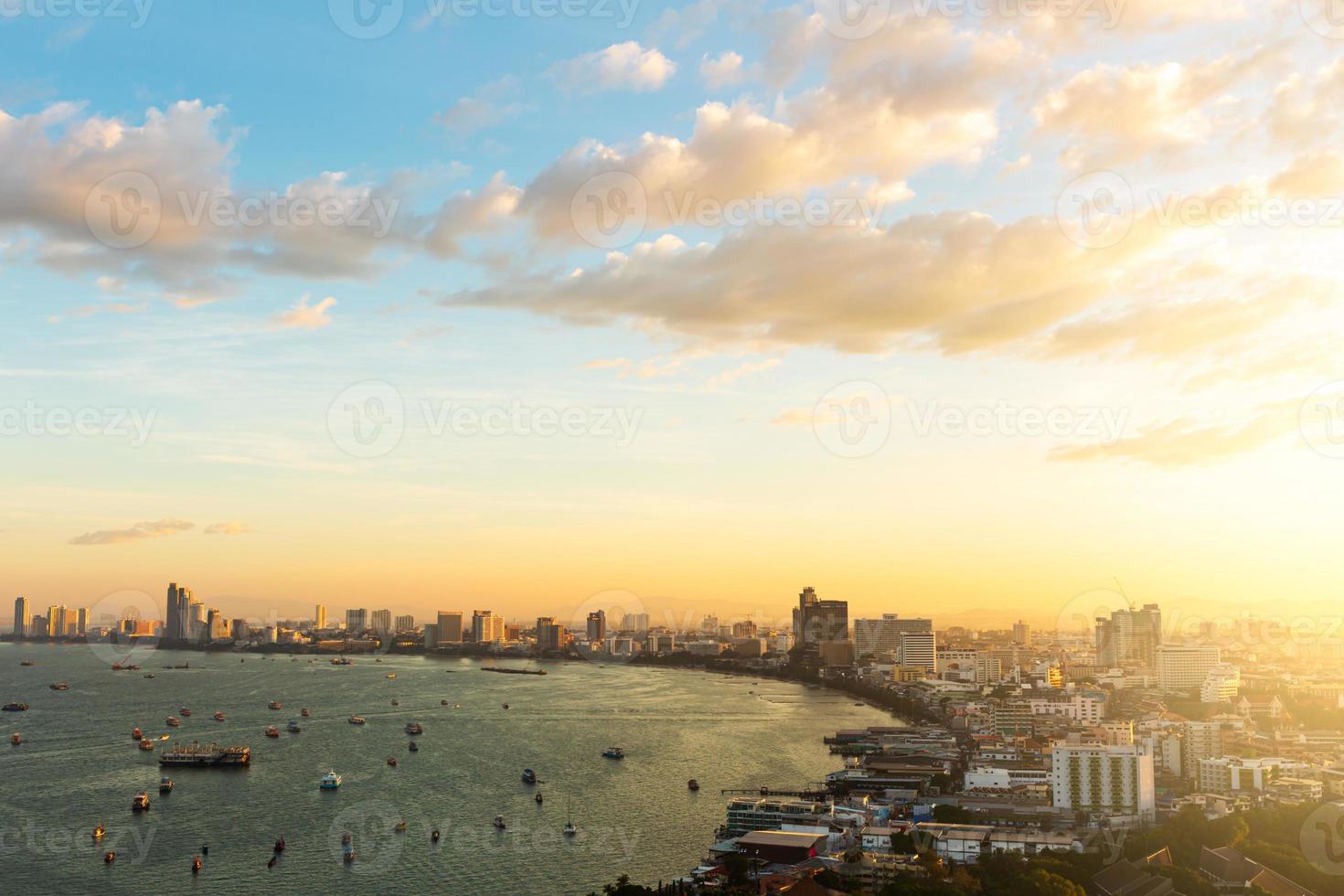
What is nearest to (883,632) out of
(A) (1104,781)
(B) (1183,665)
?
(B) (1183,665)

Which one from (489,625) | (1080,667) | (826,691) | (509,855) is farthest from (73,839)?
(489,625)

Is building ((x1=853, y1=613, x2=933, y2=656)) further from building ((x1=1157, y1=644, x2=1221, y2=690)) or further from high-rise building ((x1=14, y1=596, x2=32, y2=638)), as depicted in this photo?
high-rise building ((x1=14, y1=596, x2=32, y2=638))

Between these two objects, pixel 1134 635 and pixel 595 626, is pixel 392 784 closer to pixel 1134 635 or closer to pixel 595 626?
pixel 1134 635

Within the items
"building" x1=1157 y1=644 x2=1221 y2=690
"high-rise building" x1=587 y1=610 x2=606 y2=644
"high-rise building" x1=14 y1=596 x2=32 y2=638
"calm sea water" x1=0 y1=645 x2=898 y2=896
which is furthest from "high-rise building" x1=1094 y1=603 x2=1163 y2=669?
"high-rise building" x1=14 y1=596 x2=32 y2=638

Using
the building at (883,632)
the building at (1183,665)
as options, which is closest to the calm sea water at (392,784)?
the building at (1183,665)

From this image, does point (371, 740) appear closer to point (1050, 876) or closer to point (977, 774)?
point (977, 774)
